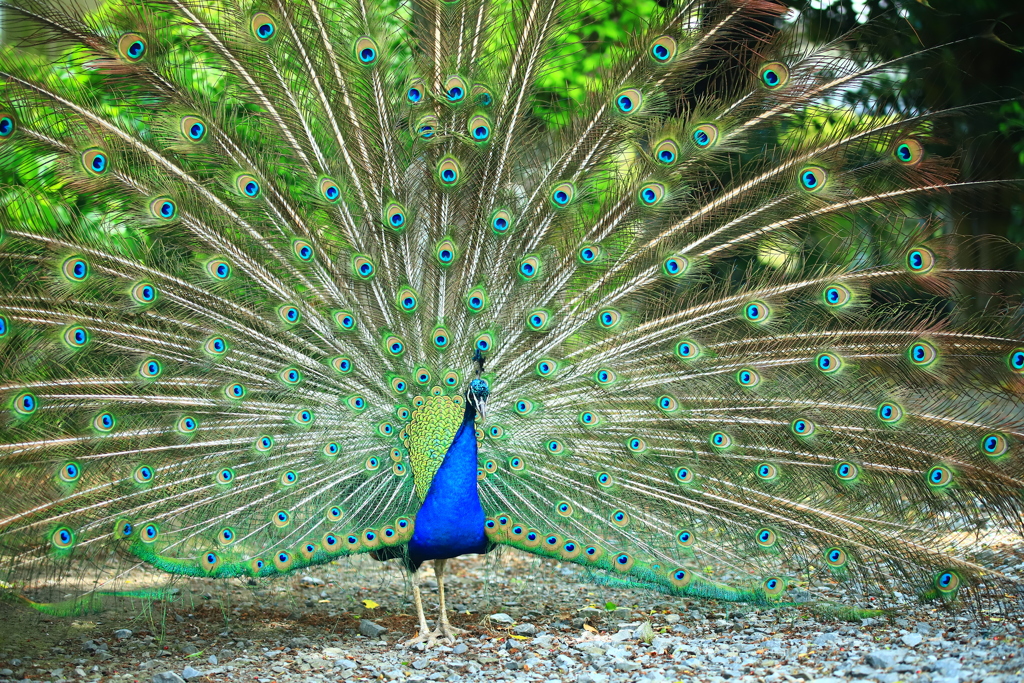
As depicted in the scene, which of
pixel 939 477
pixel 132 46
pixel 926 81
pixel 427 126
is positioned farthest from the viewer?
pixel 926 81

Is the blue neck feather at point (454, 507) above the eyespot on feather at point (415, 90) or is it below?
below

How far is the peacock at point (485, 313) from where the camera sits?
4598mm

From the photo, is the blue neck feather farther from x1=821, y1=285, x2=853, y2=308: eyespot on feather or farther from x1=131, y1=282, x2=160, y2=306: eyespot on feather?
x1=821, y1=285, x2=853, y2=308: eyespot on feather

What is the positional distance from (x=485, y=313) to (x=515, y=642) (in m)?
2.04

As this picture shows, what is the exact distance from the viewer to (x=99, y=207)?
4.91 meters

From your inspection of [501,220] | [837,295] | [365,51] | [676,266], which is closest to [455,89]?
[365,51]

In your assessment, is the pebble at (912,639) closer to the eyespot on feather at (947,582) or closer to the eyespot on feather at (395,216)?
the eyespot on feather at (947,582)

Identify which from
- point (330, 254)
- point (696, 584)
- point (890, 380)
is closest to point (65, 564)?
point (330, 254)

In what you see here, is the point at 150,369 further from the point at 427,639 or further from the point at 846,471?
the point at 846,471

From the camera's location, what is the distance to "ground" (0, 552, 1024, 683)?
4.21 metres

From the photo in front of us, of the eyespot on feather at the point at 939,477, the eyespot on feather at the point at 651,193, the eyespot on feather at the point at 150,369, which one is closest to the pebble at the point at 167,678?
the eyespot on feather at the point at 150,369

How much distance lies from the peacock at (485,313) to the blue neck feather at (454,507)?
19 millimetres

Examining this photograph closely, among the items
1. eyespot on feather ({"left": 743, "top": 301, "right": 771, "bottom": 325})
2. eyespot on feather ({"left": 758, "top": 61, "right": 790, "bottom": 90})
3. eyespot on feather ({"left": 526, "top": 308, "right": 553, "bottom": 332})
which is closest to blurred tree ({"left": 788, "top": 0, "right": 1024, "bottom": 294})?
eyespot on feather ({"left": 758, "top": 61, "right": 790, "bottom": 90})

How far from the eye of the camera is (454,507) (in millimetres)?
4824
